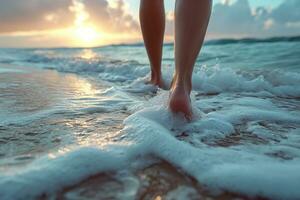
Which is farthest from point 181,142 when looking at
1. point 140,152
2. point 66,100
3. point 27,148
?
point 66,100

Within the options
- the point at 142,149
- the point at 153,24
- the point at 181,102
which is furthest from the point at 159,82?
the point at 142,149

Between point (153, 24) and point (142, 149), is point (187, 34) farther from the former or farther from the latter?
point (153, 24)

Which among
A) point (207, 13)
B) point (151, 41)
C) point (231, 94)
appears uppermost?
point (207, 13)

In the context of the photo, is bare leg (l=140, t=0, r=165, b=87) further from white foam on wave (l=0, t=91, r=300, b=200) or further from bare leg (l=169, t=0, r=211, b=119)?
white foam on wave (l=0, t=91, r=300, b=200)

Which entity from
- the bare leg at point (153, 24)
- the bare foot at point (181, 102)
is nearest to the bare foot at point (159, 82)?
the bare leg at point (153, 24)

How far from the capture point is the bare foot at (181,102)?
5.29 feet

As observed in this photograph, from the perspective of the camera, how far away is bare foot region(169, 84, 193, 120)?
1.61 meters

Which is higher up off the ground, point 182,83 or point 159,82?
point 182,83

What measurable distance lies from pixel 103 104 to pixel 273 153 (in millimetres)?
1175

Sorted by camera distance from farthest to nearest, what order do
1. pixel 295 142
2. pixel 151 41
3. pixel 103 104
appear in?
pixel 151 41, pixel 103 104, pixel 295 142

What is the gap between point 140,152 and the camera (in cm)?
123

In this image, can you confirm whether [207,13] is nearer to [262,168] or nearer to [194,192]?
[262,168]

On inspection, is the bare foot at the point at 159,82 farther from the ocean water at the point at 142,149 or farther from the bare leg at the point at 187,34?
the bare leg at the point at 187,34

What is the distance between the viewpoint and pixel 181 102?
1623 mm
